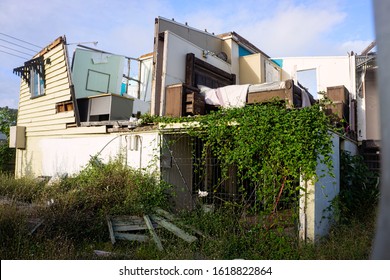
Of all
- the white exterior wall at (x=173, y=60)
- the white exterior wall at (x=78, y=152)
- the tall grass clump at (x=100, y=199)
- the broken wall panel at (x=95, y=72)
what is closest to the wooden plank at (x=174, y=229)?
the tall grass clump at (x=100, y=199)

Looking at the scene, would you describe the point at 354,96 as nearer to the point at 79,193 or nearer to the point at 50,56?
the point at 79,193

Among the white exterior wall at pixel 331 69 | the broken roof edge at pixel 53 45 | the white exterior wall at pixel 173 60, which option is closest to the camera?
the white exterior wall at pixel 173 60

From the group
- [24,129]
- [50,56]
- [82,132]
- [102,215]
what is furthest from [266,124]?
[24,129]

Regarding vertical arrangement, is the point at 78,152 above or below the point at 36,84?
below

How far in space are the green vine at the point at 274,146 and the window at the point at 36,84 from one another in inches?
320

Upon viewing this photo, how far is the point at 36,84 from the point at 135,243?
8762 mm

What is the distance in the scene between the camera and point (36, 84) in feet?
40.6

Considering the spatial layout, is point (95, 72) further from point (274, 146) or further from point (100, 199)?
point (274, 146)

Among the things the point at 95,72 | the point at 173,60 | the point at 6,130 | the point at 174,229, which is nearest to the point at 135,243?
Result: the point at 174,229

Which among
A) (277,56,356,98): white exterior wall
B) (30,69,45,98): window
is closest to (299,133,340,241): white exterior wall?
(277,56,356,98): white exterior wall

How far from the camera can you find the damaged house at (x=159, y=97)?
26.0 ft

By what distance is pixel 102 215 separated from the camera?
21.8 ft

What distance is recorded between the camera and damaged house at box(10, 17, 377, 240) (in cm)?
793

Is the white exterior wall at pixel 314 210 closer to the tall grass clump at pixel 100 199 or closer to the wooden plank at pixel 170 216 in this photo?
the wooden plank at pixel 170 216
